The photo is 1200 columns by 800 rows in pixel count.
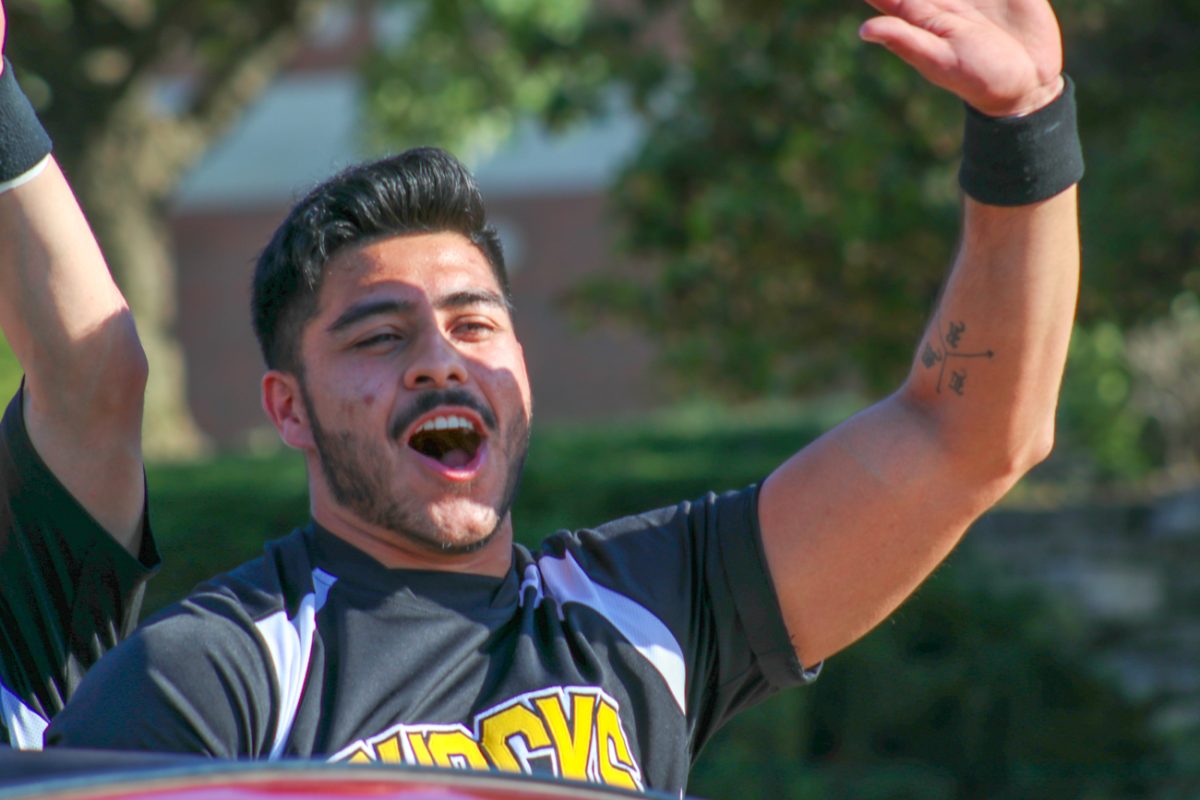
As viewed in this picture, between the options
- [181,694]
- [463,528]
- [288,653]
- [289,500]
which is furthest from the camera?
[289,500]

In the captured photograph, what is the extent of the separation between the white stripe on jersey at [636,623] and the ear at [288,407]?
448mm

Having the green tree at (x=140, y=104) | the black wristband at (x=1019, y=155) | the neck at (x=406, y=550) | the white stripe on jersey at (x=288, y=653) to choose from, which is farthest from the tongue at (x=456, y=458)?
the green tree at (x=140, y=104)

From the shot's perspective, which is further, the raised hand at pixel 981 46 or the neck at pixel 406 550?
the neck at pixel 406 550

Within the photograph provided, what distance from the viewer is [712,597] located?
8.47 ft

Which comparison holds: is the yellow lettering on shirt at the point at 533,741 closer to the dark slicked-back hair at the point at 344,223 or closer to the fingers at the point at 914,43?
the dark slicked-back hair at the point at 344,223

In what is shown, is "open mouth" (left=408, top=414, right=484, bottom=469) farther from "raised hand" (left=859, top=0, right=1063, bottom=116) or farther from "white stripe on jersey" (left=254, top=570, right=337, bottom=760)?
"raised hand" (left=859, top=0, right=1063, bottom=116)

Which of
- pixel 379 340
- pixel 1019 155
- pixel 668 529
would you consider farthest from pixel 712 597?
pixel 1019 155

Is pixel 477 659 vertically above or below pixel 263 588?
below

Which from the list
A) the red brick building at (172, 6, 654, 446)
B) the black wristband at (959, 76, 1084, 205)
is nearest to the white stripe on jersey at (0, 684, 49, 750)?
the black wristband at (959, 76, 1084, 205)

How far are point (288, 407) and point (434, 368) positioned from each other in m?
0.29

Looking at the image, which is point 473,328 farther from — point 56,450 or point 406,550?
point 56,450

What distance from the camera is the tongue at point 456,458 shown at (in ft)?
8.36

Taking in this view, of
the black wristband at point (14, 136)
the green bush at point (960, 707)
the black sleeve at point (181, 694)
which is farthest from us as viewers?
the green bush at point (960, 707)

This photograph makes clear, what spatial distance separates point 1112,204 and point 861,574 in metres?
3.63
